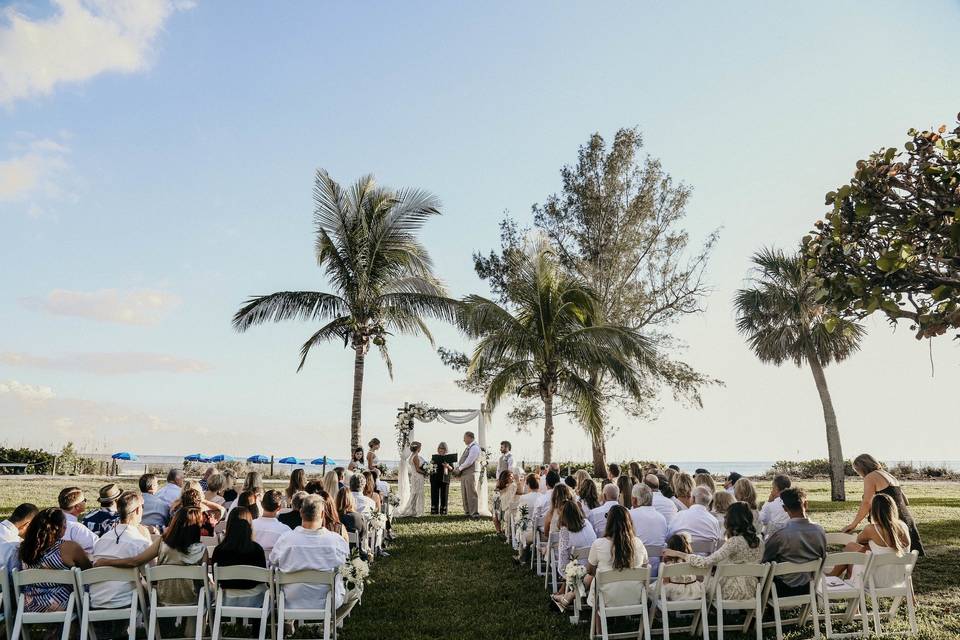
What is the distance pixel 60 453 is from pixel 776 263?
30.6 m

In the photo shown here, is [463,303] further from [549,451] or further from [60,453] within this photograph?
[60,453]

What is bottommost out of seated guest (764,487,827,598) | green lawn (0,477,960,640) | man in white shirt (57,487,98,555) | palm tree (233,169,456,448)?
green lawn (0,477,960,640)

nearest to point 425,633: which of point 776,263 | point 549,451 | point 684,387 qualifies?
point 549,451

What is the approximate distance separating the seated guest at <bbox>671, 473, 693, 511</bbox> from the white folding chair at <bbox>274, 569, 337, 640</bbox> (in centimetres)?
500

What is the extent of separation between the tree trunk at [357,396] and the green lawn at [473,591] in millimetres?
3878

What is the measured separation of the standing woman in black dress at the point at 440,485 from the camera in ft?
55.0

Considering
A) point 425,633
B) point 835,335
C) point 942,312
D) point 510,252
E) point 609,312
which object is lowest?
point 425,633

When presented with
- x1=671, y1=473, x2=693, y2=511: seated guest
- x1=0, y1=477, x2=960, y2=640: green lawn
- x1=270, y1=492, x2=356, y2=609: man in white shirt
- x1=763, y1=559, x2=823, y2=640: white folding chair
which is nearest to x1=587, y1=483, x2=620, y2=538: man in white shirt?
x1=0, y1=477, x2=960, y2=640: green lawn

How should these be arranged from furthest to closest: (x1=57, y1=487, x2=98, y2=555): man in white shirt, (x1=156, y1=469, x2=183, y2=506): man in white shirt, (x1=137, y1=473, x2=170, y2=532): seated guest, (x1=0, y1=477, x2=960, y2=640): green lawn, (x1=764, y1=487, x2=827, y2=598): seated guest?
1. (x1=156, y1=469, x2=183, y2=506): man in white shirt
2. (x1=137, y1=473, x2=170, y2=532): seated guest
3. (x1=0, y1=477, x2=960, y2=640): green lawn
4. (x1=764, y1=487, x2=827, y2=598): seated guest
5. (x1=57, y1=487, x2=98, y2=555): man in white shirt

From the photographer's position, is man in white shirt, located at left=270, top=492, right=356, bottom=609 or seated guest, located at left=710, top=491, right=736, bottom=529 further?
seated guest, located at left=710, top=491, right=736, bottom=529

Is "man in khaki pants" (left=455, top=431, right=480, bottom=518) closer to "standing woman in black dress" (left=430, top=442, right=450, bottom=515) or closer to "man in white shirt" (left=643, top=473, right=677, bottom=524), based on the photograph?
"standing woman in black dress" (left=430, top=442, right=450, bottom=515)

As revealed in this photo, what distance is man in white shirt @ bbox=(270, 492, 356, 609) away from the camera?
598 cm

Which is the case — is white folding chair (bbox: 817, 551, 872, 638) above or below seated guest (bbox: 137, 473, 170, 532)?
below

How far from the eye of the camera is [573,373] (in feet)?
56.9
